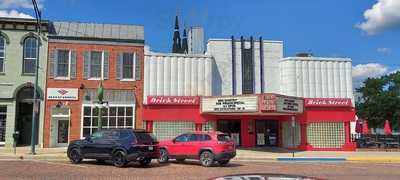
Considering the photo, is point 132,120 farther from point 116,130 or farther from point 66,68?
point 116,130

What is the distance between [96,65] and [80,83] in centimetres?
174

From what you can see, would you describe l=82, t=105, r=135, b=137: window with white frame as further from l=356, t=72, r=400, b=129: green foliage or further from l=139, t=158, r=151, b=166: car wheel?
l=356, t=72, r=400, b=129: green foliage

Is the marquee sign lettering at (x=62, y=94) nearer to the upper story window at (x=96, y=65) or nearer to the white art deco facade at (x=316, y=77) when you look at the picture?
the upper story window at (x=96, y=65)

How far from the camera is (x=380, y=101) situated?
87062 millimetres

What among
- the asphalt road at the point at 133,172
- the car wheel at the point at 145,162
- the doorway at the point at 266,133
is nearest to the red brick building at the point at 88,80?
the doorway at the point at 266,133

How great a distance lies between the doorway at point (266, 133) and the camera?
120 feet

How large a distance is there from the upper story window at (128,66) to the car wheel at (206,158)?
14.5 metres

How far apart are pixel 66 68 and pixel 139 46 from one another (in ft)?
17.7

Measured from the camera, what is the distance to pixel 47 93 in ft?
112

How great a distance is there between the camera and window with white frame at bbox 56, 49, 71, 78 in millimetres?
34812

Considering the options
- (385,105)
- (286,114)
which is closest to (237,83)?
(286,114)

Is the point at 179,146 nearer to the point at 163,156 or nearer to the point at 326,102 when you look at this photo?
the point at 163,156

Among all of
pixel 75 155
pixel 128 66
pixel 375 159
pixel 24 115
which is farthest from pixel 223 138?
pixel 24 115

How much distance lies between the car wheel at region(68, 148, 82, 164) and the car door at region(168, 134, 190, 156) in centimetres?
416
